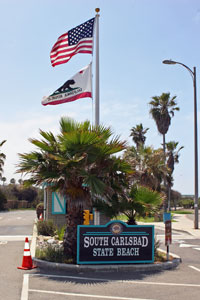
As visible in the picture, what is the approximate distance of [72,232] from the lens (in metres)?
10.8

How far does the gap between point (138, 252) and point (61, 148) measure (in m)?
3.78

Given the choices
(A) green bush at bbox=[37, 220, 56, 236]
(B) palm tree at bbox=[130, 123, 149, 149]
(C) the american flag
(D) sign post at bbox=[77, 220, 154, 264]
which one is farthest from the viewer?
(B) palm tree at bbox=[130, 123, 149, 149]

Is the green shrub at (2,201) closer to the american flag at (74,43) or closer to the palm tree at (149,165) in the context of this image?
the palm tree at (149,165)

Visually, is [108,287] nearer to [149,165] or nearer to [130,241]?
[130,241]

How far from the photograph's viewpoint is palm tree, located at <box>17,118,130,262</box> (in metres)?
10.4

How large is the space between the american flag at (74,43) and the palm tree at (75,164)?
13.4 ft

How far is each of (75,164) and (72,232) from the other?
2071 millimetres

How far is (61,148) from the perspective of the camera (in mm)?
10742

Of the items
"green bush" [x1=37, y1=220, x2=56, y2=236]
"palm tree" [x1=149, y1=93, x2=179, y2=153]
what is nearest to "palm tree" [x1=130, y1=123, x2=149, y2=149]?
"palm tree" [x1=149, y1=93, x2=179, y2=153]

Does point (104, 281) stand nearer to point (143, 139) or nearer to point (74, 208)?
point (74, 208)

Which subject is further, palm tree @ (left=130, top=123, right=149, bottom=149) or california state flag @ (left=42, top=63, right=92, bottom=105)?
palm tree @ (left=130, top=123, right=149, bottom=149)

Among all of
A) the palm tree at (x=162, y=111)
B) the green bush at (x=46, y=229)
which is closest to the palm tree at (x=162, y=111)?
the palm tree at (x=162, y=111)

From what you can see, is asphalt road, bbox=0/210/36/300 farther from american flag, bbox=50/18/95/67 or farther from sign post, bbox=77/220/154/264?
american flag, bbox=50/18/95/67

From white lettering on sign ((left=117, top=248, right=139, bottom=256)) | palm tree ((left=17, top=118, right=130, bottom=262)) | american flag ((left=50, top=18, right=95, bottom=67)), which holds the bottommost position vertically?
white lettering on sign ((left=117, top=248, right=139, bottom=256))
